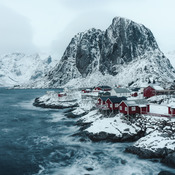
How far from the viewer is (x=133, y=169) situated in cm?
2784

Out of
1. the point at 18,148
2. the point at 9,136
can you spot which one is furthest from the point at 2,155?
the point at 9,136

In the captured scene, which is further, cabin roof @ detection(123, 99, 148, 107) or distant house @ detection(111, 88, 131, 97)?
distant house @ detection(111, 88, 131, 97)

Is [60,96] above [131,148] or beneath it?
above

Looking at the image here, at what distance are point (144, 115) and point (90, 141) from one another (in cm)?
1515

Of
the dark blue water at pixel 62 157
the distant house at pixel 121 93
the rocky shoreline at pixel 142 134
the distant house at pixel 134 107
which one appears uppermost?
the distant house at pixel 121 93

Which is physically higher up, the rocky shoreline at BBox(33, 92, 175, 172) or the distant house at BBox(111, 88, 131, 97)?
the distant house at BBox(111, 88, 131, 97)

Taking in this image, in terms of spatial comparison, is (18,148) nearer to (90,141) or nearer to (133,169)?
(90,141)

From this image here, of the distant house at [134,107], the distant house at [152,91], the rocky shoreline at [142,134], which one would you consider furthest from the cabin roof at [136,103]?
the distant house at [152,91]

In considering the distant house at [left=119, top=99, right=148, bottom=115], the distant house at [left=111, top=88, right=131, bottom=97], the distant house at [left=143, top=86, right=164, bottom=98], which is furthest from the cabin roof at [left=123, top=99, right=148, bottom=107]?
the distant house at [left=111, top=88, right=131, bottom=97]

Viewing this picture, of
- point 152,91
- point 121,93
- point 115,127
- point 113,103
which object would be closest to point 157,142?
point 115,127

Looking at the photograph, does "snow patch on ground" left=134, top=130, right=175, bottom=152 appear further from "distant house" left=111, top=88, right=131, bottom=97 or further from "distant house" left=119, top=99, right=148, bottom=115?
"distant house" left=111, top=88, right=131, bottom=97

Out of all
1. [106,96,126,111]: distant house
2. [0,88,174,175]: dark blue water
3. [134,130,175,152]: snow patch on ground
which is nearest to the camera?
[0,88,174,175]: dark blue water

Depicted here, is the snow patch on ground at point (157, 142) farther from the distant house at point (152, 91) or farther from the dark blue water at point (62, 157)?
the distant house at point (152, 91)

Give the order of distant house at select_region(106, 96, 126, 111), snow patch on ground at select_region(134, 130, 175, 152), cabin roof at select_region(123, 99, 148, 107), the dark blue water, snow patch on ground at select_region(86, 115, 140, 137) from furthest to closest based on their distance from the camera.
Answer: distant house at select_region(106, 96, 126, 111), cabin roof at select_region(123, 99, 148, 107), snow patch on ground at select_region(86, 115, 140, 137), snow patch on ground at select_region(134, 130, 175, 152), the dark blue water
